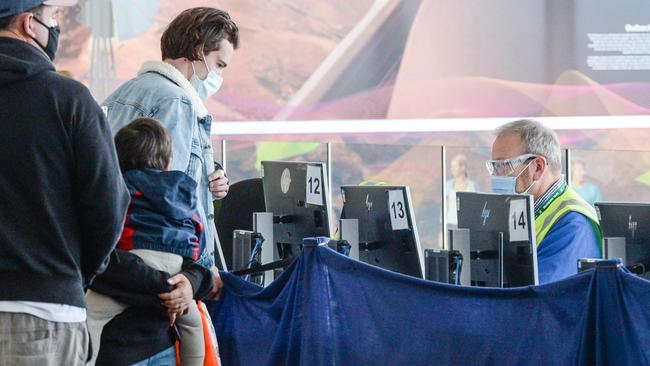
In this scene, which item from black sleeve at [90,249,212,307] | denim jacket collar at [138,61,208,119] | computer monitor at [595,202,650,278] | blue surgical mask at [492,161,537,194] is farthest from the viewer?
blue surgical mask at [492,161,537,194]

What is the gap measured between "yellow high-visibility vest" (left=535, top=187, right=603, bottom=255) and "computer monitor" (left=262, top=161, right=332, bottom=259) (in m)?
0.68

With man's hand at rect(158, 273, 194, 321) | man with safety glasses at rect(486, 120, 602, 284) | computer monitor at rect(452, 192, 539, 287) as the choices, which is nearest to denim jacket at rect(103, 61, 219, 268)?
man's hand at rect(158, 273, 194, 321)

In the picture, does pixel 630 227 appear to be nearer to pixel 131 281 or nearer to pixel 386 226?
pixel 386 226

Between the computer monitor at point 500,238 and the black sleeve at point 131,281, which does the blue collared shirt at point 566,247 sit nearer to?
the computer monitor at point 500,238

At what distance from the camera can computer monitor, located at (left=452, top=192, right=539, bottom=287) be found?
3.00 meters

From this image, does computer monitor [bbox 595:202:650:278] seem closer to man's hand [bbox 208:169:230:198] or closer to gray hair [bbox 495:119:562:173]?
gray hair [bbox 495:119:562:173]

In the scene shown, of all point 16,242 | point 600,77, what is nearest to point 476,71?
point 600,77

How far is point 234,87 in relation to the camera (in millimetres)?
9555

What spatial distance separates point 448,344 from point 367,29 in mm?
6842

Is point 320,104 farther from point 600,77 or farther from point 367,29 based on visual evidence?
point 600,77

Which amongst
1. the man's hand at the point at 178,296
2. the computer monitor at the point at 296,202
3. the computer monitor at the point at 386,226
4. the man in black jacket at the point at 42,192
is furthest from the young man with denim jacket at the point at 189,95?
the man in black jacket at the point at 42,192

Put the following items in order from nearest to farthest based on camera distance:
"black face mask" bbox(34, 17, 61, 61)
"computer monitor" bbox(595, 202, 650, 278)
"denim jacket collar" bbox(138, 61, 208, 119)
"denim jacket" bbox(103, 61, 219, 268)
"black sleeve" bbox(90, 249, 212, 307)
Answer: "black face mask" bbox(34, 17, 61, 61)
"black sleeve" bbox(90, 249, 212, 307)
"computer monitor" bbox(595, 202, 650, 278)
"denim jacket" bbox(103, 61, 219, 268)
"denim jacket collar" bbox(138, 61, 208, 119)

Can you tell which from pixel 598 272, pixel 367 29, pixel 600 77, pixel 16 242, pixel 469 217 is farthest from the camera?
pixel 367 29

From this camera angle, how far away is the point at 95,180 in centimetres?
212
